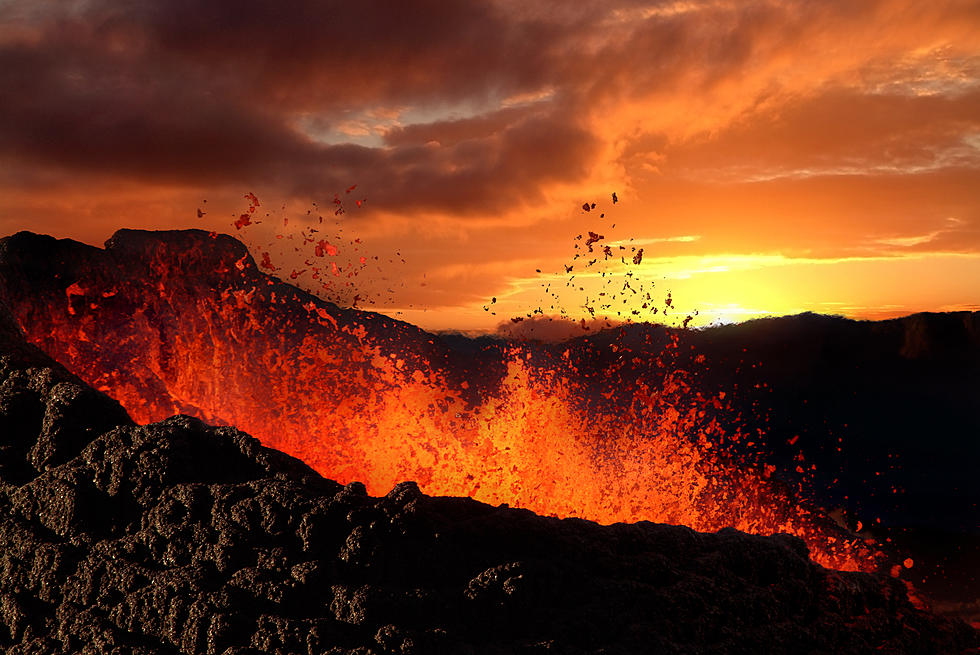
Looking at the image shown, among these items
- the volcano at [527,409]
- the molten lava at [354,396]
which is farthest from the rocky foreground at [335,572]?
the molten lava at [354,396]

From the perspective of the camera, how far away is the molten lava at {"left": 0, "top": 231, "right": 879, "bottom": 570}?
516 inches

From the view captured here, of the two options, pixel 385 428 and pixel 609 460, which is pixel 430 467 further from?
pixel 609 460

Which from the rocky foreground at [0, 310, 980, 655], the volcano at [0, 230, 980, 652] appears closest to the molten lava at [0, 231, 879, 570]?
the volcano at [0, 230, 980, 652]

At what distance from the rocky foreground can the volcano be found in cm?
5

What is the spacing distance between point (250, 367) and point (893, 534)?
17983 millimetres

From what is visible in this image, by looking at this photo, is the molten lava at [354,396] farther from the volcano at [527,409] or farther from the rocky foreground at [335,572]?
the rocky foreground at [335,572]

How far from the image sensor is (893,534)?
Answer: 23.5 metres

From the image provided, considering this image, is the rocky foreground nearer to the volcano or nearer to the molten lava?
the volcano

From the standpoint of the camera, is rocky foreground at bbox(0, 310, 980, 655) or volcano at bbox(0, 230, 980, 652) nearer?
rocky foreground at bbox(0, 310, 980, 655)

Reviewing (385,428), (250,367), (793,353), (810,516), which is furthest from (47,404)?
(793,353)

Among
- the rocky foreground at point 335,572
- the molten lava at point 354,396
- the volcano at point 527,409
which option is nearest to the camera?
→ the rocky foreground at point 335,572

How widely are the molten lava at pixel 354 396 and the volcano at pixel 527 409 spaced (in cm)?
5

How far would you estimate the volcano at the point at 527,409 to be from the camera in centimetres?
753

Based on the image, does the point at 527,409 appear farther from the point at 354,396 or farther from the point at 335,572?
the point at 335,572
